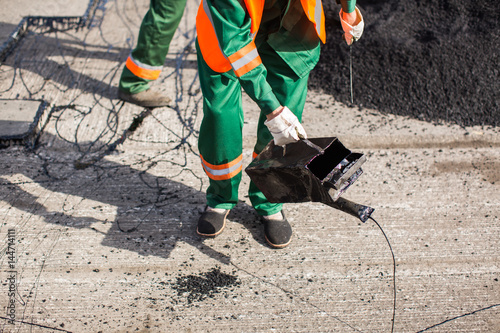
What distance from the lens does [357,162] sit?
2.02 meters

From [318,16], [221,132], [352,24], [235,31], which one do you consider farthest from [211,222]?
[352,24]

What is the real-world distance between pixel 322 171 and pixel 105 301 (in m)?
1.28

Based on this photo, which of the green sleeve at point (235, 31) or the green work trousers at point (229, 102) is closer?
the green sleeve at point (235, 31)

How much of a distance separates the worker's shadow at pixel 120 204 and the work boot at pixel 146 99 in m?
0.67

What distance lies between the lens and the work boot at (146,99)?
3518 mm

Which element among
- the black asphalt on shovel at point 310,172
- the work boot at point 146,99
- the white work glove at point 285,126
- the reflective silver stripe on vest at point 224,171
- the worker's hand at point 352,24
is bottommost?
the work boot at point 146,99

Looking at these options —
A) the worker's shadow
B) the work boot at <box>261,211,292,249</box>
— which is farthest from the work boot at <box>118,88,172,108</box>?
the work boot at <box>261,211,292,249</box>

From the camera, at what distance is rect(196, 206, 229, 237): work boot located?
2.56m

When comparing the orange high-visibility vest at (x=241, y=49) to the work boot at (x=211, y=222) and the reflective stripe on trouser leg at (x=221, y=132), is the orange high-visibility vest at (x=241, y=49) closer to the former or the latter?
the reflective stripe on trouser leg at (x=221, y=132)

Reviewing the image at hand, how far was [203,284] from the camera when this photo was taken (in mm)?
2340

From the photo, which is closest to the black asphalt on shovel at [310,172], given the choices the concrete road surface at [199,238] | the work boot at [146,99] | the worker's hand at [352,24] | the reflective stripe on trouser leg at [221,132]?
the reflective stripe on trouser leg at [221,132]

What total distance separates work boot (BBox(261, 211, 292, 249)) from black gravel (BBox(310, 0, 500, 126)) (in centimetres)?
156

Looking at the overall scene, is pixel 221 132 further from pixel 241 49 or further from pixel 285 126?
pixel 241 49

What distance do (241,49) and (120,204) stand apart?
1.40 metres
